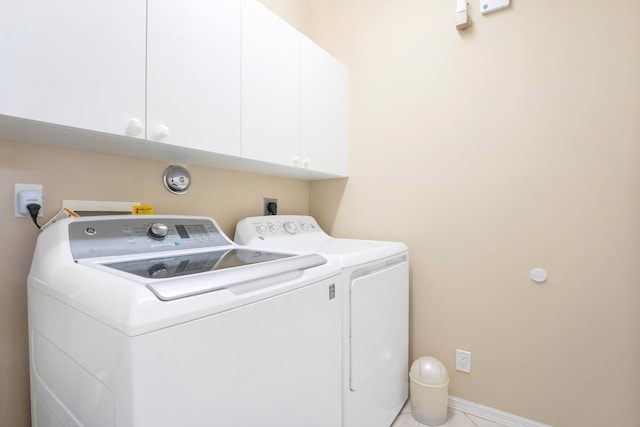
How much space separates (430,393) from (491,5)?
200 centimetres

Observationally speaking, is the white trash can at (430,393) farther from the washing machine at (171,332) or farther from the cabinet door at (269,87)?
the cabinet door at (269,87)

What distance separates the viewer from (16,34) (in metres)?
0.78

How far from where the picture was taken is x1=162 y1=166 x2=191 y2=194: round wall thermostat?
4.66 ft

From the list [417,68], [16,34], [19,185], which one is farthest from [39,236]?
[417,68]

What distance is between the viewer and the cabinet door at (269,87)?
4.46ft

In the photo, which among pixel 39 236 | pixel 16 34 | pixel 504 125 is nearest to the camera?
pixel 16 34

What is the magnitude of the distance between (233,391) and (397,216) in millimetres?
1410

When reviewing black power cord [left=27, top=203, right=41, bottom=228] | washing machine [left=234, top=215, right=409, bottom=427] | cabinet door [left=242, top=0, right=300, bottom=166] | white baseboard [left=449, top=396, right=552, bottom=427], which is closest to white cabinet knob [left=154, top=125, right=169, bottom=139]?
cabinet door [left=242, top=0, right=300, bottom=166]

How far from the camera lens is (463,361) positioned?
1707 millimetres

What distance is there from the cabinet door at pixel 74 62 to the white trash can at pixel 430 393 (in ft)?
5.65

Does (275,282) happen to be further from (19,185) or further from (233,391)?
(19,185)

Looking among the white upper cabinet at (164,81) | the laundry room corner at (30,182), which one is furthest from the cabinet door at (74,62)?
the laundry room corner at (30,182)

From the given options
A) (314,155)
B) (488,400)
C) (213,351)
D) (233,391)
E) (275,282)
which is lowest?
(488,400)

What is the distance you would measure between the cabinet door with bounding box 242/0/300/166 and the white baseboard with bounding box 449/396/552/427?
62.9 inches
